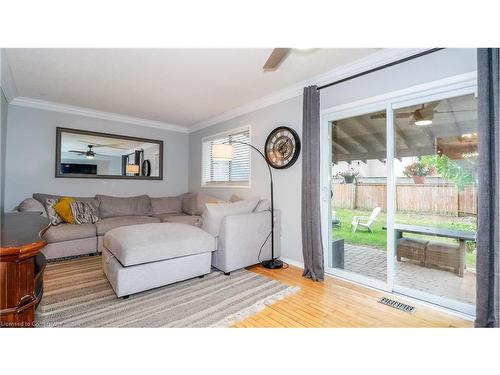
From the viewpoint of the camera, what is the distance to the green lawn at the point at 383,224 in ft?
6.86

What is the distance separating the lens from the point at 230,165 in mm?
4641

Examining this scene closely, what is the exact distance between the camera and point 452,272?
224 centimetres

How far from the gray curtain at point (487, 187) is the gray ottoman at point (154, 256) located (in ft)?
7.82

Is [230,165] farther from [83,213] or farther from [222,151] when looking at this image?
[83,213]

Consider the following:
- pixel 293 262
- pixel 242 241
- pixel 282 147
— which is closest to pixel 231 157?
pixel 282 147

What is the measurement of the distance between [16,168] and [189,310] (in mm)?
3915

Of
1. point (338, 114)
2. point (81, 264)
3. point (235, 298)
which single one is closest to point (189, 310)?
point (235, 298)

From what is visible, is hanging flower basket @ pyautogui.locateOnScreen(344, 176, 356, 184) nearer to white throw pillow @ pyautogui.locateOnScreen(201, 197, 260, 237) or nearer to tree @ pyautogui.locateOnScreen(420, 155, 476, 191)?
tree @ pyautogui.locateOnScreen(420, 155, 476, 191)

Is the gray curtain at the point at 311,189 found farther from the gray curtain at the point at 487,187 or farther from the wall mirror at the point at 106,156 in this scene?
the wall mirror at the point at 106,156

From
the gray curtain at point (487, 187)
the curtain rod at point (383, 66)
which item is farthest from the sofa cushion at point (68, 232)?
the gray curtain at point (487, 187)

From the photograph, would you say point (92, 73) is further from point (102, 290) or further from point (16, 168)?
point (102, 290)

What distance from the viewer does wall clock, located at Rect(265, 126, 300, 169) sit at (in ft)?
10.6

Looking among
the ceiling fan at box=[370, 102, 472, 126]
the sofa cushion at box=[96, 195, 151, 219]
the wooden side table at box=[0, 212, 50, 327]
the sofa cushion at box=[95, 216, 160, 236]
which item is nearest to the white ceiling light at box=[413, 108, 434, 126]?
the ceiling fan at box=[370, 102, 472, 126]

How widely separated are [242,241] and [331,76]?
7.55 feet
